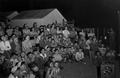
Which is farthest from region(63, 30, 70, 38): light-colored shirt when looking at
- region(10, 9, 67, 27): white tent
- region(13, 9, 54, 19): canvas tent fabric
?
region(13, 9, 54, 19): canvas tent fabric

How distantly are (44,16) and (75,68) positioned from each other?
6.38 metres

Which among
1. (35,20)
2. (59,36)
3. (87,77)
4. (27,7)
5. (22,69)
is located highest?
(27,7)

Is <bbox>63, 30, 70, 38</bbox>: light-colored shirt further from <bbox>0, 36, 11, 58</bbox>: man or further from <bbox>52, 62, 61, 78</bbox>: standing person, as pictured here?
<bbox>52, 62, 61, 78</bbox>: standing person

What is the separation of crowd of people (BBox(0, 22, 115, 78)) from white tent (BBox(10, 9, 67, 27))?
2337mm

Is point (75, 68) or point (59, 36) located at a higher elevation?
point (59, 36)

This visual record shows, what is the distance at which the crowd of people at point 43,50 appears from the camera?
25.6ft

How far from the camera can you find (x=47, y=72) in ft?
25.6

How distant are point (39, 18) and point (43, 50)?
17.5ft

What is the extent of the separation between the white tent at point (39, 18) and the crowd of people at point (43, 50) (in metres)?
2.34

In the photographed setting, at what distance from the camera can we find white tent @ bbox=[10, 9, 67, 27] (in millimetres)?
14305

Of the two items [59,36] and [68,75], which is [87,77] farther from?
[59,36]

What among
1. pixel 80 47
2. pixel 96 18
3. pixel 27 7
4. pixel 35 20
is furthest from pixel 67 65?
pixel 27 7

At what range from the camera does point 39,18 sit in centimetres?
1428

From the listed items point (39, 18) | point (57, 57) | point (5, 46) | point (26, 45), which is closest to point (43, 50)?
point (57, 57)
